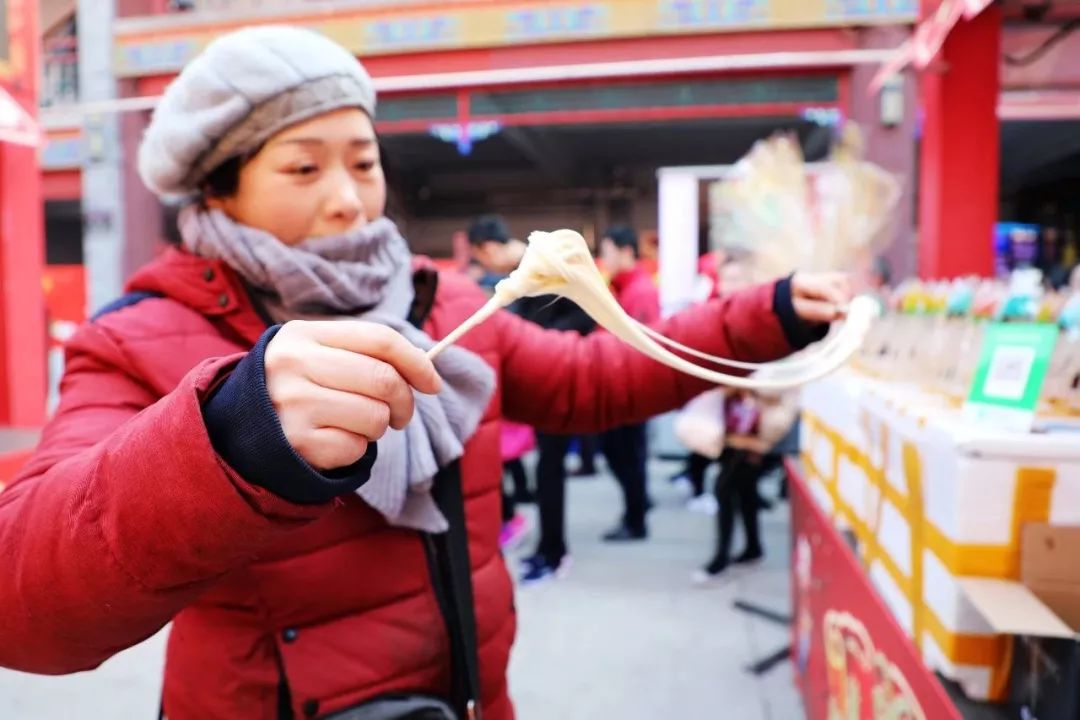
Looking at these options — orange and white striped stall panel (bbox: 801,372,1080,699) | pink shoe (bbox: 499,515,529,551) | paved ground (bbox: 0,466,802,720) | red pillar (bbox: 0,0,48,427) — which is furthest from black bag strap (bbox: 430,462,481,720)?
red pillar (bbox: 0,0,48,427)

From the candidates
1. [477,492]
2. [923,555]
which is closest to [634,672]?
[923,555]

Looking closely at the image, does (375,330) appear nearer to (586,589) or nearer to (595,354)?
(595,354)

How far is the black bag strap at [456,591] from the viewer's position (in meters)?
0.97

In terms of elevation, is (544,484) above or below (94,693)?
above

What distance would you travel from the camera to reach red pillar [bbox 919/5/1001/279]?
134 inches

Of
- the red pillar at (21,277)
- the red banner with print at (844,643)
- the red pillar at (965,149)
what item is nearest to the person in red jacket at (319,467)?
the red banner with print at (844,643)

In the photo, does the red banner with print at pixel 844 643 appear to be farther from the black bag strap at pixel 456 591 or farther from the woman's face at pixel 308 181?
the woman's face at pixel 308 181

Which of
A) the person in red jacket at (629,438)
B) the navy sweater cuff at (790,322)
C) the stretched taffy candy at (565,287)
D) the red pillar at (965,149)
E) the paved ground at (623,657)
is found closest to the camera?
the stretched taffy candy at (565,287)

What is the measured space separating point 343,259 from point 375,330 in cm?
44

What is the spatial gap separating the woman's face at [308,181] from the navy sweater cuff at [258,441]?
17.5 inches

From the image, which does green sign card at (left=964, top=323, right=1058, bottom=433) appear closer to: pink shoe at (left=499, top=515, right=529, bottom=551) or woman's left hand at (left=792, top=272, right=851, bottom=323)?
woman's left hand at (left=792, top=272, right=851, bottom=323)

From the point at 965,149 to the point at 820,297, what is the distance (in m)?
2.91

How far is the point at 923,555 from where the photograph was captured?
1.22 m

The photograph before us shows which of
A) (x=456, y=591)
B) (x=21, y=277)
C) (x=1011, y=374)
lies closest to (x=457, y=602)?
(x=456, y=591)
